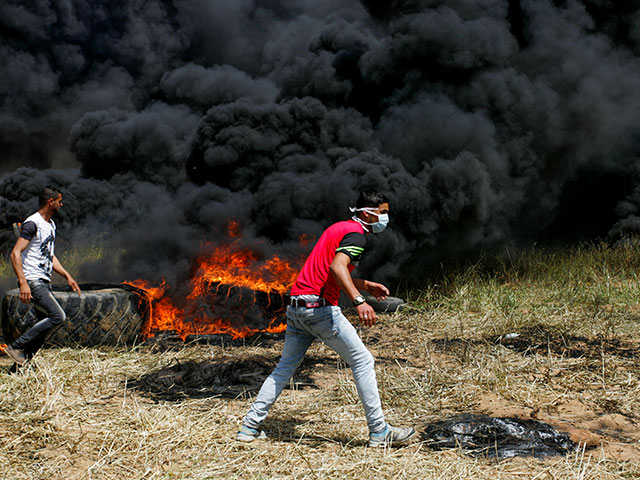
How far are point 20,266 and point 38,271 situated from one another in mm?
221

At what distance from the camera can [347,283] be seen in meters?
3.62

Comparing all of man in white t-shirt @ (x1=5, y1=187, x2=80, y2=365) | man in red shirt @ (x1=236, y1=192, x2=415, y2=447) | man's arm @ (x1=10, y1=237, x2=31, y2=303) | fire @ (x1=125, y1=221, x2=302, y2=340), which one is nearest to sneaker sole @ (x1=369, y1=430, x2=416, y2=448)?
man in red shirt @ (x1=236, y1=192, x2=415, y2=447)

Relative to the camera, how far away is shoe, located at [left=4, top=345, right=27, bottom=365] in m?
5.48

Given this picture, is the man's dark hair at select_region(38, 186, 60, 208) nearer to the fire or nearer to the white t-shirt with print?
the white t-shirt with print

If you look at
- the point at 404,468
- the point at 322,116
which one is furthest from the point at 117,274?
the point at 404,468

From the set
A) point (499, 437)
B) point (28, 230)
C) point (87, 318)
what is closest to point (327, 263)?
point (499, 437)

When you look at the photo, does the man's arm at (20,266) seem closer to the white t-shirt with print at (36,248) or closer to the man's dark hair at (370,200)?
the white t-shirt with print at (36,248)

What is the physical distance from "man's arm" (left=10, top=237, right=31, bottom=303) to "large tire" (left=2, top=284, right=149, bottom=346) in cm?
123

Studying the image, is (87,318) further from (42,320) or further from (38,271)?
(38,271)

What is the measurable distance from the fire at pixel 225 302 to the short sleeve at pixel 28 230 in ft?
10.8

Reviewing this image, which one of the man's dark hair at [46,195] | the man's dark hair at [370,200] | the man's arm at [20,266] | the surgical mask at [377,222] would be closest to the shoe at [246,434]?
the surgical mask at [377,222]

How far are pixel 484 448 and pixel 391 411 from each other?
1052mm

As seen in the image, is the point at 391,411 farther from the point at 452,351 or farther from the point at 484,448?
the point at 452,351

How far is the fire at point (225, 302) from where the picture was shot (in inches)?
358
